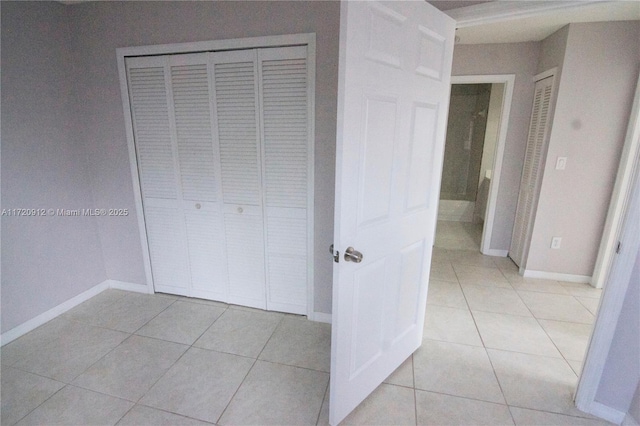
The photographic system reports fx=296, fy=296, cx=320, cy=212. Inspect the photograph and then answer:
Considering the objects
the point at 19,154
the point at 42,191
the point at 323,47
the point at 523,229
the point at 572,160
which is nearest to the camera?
the point at 323,47

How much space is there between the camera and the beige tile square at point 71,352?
5.99 ft

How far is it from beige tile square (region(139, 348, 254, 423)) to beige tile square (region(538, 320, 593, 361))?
2100 millimetres

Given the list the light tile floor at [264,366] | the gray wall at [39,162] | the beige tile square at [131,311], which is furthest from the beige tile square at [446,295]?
the gray wall at [39,162]

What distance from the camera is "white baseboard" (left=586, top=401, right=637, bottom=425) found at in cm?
149

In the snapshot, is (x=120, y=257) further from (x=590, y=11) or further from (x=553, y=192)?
(x=590, y=11)

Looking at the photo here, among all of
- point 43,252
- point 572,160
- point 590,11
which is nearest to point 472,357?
point 572,160

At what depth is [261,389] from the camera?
→ 169cm

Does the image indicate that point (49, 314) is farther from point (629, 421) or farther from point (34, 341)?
point (629, 421)

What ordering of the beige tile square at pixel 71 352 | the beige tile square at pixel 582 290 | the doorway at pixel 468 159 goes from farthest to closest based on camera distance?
the doorway at pixel 468 159
the beige tile square at pixel 582 290
the beige tile square at pixel 71 352

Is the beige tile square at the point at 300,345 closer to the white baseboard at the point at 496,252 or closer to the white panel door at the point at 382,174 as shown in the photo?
the white panel door at the point at 382,174

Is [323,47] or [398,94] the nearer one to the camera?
[398,94]

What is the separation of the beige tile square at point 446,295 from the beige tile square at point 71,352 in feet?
8.11

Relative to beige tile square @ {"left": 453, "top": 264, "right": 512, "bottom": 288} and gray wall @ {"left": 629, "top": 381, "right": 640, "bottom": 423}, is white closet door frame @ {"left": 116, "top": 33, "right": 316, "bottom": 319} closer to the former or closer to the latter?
beige tile square @ {"left": 453, "top": 264, "right": 512, "bottom": 288}

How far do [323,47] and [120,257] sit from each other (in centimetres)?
247
